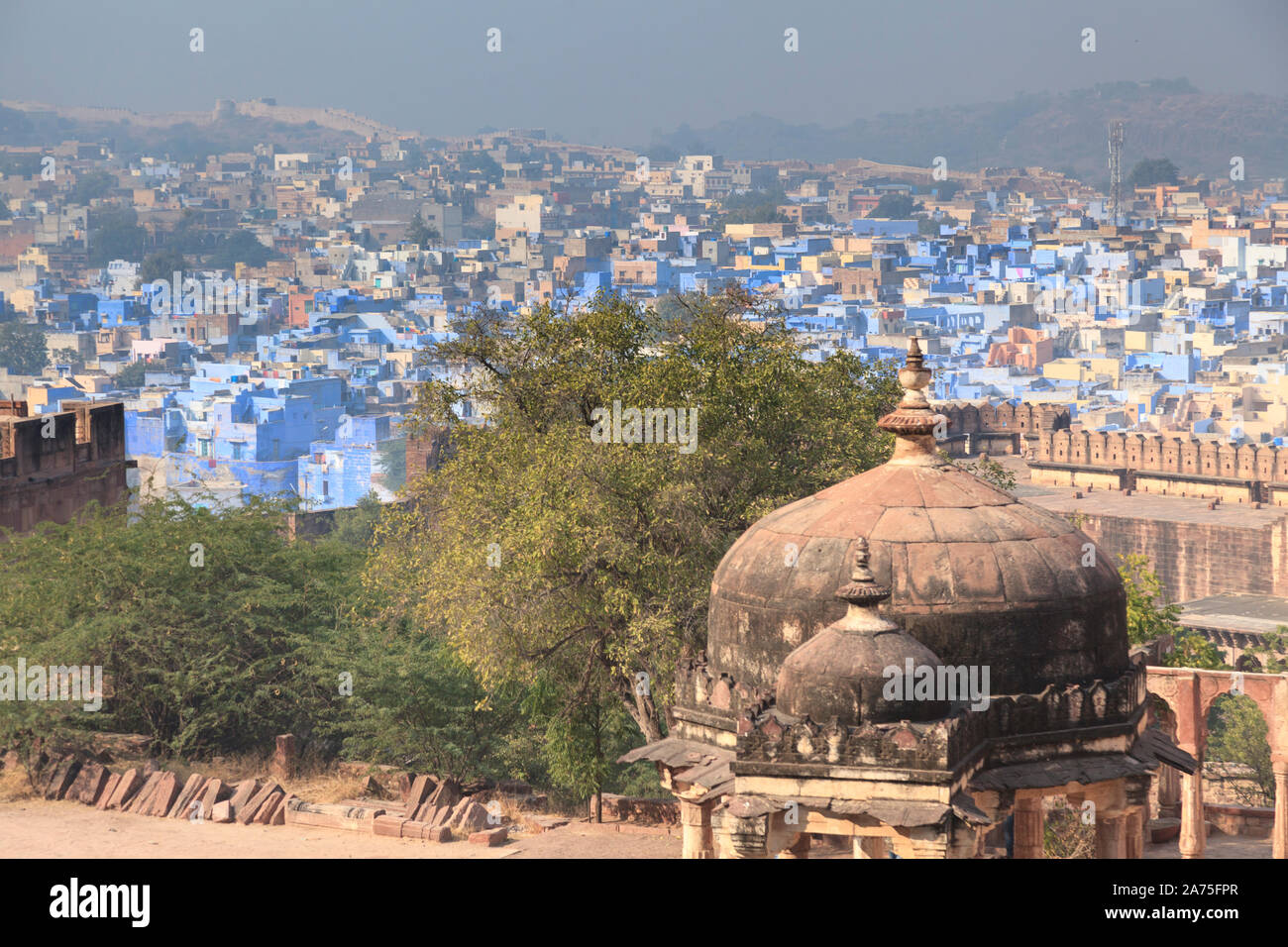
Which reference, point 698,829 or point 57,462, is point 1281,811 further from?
point 57,462

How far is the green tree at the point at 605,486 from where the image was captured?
21281 millimetres

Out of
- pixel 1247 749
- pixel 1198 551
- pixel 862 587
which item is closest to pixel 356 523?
pixel 1198 551

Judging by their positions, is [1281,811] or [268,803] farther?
[1281,811]

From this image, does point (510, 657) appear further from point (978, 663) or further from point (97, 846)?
point (978, 663)

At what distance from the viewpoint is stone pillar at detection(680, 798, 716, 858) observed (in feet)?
49.3

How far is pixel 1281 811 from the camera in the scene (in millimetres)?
22719

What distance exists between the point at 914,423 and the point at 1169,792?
430 inches

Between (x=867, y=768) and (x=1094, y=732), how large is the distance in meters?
2.35

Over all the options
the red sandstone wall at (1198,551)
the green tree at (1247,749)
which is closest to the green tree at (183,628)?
the green tree at (1247,749)

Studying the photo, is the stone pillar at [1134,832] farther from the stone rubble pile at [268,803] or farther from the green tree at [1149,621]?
the green tree at [1149,621]

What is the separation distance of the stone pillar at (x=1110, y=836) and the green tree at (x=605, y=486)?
6.51 meters

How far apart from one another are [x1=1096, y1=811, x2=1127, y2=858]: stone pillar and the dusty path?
570 centimetres

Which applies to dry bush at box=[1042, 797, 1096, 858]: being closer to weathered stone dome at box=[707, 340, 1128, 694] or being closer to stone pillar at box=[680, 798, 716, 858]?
weathered stone dome at box=[707, 340, 1128, 694]

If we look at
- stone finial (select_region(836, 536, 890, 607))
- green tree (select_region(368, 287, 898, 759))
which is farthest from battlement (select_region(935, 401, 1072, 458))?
stone finial (select_region(836, 536, 890, 607))
